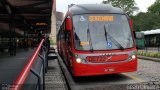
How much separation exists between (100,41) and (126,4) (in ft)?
283

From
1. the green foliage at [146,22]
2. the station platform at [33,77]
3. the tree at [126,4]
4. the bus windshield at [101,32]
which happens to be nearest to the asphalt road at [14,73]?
the station platform at [33,77]

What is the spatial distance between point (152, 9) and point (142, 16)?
35.0 ft

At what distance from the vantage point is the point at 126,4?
97.8 m

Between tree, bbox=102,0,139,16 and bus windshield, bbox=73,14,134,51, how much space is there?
8315cm

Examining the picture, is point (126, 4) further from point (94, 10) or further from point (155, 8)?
point (94, 10)

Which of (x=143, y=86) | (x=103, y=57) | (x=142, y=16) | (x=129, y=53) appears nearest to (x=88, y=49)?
(x=103, y=57)

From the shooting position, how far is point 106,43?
42.3 feet

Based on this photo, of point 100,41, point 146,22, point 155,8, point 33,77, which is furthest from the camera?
point 155,8

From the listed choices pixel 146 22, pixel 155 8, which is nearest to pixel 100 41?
pixel 146 22

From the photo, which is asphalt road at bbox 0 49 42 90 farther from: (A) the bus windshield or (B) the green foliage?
(B) the green foliage

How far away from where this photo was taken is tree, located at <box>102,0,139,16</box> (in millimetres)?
96312

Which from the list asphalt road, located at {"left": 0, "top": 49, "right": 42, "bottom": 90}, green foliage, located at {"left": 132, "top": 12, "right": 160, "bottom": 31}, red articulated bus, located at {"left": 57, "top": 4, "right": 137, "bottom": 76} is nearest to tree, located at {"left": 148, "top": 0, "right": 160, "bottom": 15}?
green foliage, located at {"left": 132, "top": 12, "right": 160, "bottom": 31}

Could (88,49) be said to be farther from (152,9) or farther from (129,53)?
(152,9)

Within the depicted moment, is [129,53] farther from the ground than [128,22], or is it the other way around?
[128,22]
